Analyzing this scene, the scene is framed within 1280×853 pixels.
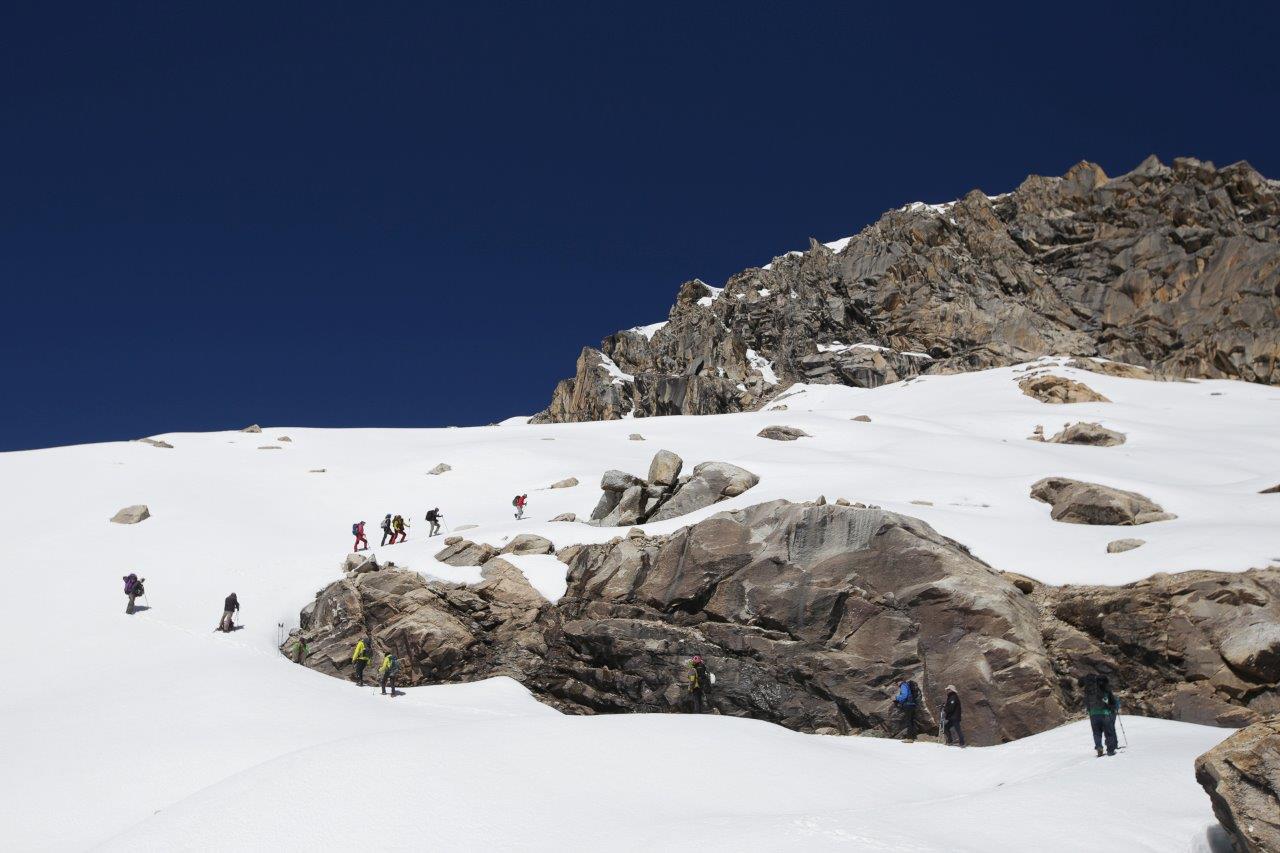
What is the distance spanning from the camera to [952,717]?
53.8 feet

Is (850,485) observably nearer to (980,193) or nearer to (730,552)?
(730,552)

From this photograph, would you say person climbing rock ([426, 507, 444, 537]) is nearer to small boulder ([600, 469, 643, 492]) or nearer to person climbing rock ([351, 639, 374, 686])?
small boulder ([600, 469, 643, 492])

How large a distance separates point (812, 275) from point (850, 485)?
84.5 metres

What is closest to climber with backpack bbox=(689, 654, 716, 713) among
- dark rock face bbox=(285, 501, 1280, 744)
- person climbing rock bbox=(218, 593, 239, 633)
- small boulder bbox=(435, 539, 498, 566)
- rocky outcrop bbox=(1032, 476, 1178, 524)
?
dark rock face bbox=(285, 501, 1280, 744)

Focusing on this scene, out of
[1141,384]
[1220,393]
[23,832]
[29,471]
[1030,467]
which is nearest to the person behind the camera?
[23,832]

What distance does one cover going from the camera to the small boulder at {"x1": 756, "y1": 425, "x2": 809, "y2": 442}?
154ft

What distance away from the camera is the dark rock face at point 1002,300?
283ft

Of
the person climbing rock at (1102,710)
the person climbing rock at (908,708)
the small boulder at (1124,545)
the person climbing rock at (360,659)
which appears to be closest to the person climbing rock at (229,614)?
the person climbing rock at (360,659)

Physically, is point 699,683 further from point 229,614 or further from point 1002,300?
point 1002,300

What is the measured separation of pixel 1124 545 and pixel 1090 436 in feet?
88.0

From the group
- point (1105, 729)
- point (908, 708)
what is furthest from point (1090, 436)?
point (1105, 729)

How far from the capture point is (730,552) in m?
22.1

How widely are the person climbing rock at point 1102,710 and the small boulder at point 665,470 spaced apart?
18598mm

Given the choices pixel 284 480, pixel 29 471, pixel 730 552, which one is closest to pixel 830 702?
pixel 730 552
